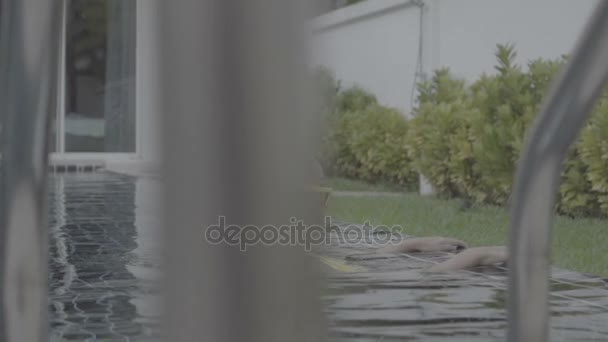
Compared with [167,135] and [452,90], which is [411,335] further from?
[452,90]

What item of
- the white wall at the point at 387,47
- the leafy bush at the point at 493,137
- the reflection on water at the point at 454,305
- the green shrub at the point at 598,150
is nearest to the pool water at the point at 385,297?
the reflection on water at the point at 454,305

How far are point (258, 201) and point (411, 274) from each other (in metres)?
4.27

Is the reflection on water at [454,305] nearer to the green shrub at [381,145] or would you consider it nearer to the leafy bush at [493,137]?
the leafy bush at [493,137]

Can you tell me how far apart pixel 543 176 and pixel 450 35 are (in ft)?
37.1

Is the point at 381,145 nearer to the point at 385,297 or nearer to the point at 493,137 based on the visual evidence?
the point at 493,137

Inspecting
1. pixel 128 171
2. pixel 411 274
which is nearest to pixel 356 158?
pixel 128 171

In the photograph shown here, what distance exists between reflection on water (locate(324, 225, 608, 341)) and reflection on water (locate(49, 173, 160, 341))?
0.83 meters

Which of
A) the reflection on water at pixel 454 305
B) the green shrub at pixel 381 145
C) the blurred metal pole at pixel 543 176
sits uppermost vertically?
the green shrub at pixel 381 145

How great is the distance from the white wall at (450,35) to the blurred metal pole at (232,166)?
723 cm

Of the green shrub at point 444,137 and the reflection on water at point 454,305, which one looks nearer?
the reflection on water at point 454,305

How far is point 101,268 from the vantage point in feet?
13.9

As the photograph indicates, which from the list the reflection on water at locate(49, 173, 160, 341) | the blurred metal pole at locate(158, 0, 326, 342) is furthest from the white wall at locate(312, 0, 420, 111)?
the blurred metal pole at locate(158, 0, 326, 342)

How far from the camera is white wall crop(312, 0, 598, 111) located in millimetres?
9691

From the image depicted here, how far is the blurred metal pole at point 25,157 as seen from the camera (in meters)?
0.57
